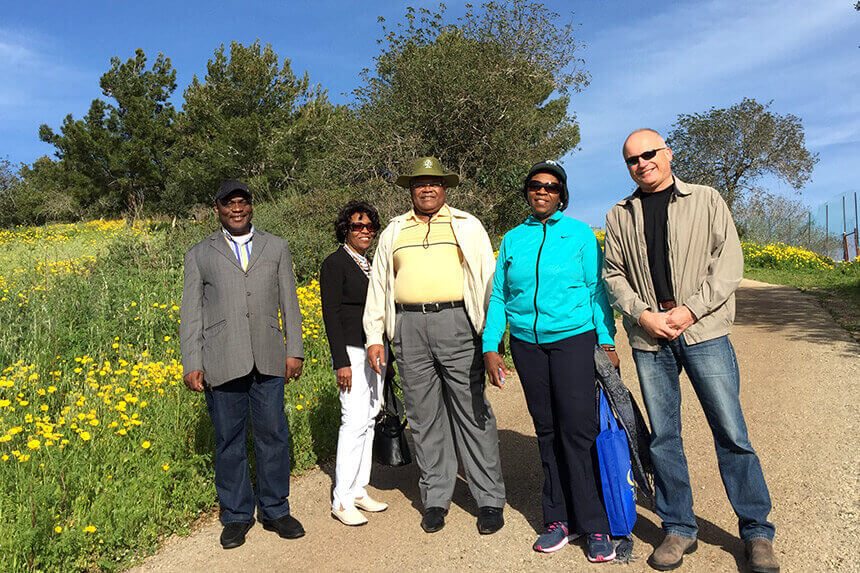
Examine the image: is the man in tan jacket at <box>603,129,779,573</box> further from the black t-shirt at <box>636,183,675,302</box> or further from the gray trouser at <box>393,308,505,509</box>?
the gray trouser at <box>393,308,505,509</box>

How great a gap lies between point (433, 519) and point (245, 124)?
2716 centimetres

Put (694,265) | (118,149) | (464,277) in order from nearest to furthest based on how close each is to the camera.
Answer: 1. (694,265)
2. (464,277)
3. (118,149)

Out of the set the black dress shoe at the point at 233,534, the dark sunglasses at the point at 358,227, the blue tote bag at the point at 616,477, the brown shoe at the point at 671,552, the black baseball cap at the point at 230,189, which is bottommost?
the brown shoe at the point at 671,552

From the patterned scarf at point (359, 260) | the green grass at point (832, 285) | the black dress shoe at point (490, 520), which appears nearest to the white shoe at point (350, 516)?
the black dress shoe at point (490, 520)

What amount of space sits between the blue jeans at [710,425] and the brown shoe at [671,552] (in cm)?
4

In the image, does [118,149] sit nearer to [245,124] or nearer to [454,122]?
[245,124]

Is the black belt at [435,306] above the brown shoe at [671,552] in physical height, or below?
above

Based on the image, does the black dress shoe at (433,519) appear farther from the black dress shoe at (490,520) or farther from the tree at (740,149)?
the tree at (740,149)

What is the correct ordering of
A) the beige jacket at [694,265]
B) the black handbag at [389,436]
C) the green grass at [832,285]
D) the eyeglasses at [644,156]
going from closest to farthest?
the beige jacket at [694,265], the eyeglasses at [644,156], the black handbag at [389,436], the green grass at [832,285]

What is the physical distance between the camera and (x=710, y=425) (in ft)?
10.6

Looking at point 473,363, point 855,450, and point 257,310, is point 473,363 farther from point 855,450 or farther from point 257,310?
point 855,450

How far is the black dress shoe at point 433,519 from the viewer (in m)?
3.79

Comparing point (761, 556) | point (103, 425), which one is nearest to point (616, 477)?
point (761, 556)

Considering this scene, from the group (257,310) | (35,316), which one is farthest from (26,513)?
(35,316)
